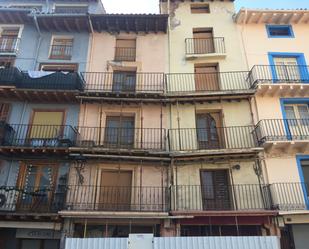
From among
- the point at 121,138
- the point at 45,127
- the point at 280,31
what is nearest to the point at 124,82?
the point at 121,138

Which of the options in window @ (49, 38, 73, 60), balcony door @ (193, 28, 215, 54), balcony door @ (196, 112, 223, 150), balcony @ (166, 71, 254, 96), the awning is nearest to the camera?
the awning

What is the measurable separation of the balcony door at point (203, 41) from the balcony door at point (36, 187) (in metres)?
10.7

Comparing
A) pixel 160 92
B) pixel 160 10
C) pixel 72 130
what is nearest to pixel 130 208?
pixel 72 130

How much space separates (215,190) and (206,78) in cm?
641

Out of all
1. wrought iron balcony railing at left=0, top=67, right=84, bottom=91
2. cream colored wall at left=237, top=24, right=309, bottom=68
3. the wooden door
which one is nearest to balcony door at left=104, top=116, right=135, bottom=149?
wrought iron balcony railing at left=0, top=67, right=84, bottom=91

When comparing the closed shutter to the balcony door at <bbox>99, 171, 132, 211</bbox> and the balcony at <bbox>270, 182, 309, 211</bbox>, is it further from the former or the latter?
the balcony at <bbox>270, 182, 309, 211</bbox>

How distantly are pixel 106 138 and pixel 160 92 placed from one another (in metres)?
3.76

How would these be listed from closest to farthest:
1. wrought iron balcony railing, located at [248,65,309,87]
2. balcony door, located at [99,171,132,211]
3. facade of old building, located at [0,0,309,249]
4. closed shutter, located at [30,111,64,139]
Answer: facade of old building, located at [0,0,309,249] < balcony door, located at [99,171,132,211] < closed shutter, located at [30,111,64,139] < wrought iron balcony railing, located at [248,65,309,87]

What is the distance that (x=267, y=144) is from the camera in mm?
13227

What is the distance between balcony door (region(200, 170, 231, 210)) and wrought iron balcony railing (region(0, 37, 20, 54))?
42.7ft

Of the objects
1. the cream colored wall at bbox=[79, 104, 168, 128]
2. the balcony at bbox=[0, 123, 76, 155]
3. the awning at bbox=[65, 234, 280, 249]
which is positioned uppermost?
the cream colored wall at bbox=[79, 104, 168, 128]

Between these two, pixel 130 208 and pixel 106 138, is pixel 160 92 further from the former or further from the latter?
pixel 130 208

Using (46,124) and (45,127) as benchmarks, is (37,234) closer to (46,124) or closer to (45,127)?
(45,127)

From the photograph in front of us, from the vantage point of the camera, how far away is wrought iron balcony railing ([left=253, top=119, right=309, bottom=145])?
13.6m
